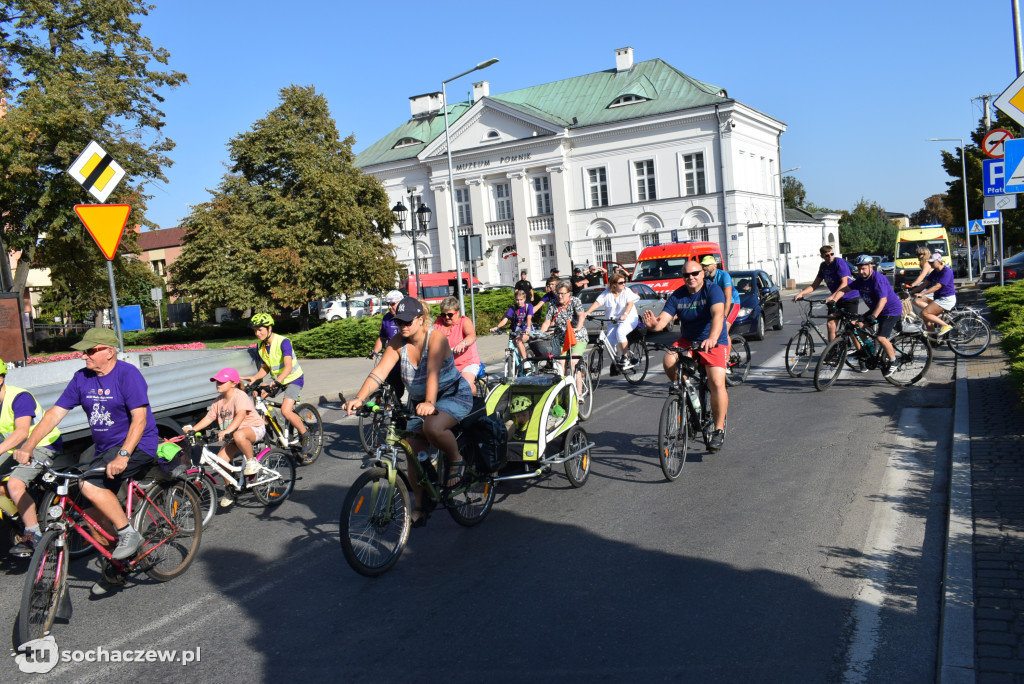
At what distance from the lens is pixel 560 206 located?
171ft

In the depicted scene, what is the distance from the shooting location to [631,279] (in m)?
26.9

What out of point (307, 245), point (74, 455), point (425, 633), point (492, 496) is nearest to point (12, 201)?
point (307, 245)

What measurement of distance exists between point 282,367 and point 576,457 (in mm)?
3432

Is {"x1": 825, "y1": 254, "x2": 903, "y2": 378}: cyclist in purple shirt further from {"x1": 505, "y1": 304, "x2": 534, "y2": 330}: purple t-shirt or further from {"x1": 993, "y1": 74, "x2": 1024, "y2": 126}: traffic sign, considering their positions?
{"x1": 505, "y1": 304, "x2": 534, "y2": 330}: purple t-shirt

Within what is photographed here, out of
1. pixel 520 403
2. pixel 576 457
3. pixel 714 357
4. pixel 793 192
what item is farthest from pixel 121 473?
pixel 793 192

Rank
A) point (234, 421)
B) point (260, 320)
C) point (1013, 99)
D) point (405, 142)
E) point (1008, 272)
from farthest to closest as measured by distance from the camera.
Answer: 1. point (405, 142)
2. point (1008, 272)
3. point (260, 320)
4. point (1013, 99)
5. point (234, 421)

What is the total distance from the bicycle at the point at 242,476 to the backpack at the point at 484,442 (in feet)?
7.06

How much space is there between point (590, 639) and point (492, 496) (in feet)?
7.64

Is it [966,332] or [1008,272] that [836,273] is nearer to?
[966,332]

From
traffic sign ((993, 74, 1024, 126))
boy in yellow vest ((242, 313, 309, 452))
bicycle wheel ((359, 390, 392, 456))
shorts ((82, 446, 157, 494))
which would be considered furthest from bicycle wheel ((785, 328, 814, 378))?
shorts ((82, 446, 157, 494))

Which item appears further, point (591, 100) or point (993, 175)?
point (591, 100)

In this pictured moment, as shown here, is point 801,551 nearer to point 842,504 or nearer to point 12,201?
point 842,504

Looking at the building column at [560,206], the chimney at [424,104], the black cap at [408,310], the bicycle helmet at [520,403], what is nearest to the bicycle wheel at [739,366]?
the bicycle helmet at [520,403]

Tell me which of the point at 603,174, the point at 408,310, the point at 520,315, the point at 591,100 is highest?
the point at 591,100
